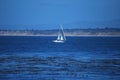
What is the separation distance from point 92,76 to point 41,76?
4.23 meters

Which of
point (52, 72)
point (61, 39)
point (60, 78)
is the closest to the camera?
point (60, 78)

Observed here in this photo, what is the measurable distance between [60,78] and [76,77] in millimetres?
1725

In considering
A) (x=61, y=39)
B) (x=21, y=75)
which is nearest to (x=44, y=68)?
(x=21, y=75)

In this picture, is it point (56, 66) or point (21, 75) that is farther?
point (56, 66)

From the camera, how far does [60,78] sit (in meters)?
37.2

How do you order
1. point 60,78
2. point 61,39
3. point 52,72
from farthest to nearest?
point 61,39, point 52,72, point 60,78

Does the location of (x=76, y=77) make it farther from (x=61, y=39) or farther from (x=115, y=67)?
(x=61, y=39)

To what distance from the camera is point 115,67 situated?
45750 millimetres

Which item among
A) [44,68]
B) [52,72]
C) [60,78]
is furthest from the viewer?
[44,68]

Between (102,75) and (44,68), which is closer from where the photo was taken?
(102,75)

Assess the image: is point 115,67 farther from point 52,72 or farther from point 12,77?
point 12,77

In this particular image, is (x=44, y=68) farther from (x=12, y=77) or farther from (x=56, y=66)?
(x=12, y=77)

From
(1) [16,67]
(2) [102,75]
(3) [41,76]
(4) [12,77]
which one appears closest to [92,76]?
(2) [102,75]

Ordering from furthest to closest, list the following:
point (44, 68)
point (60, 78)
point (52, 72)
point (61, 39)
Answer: point (61, 39)
point (44, 68)
point (52, 72)
point (60, 78)
